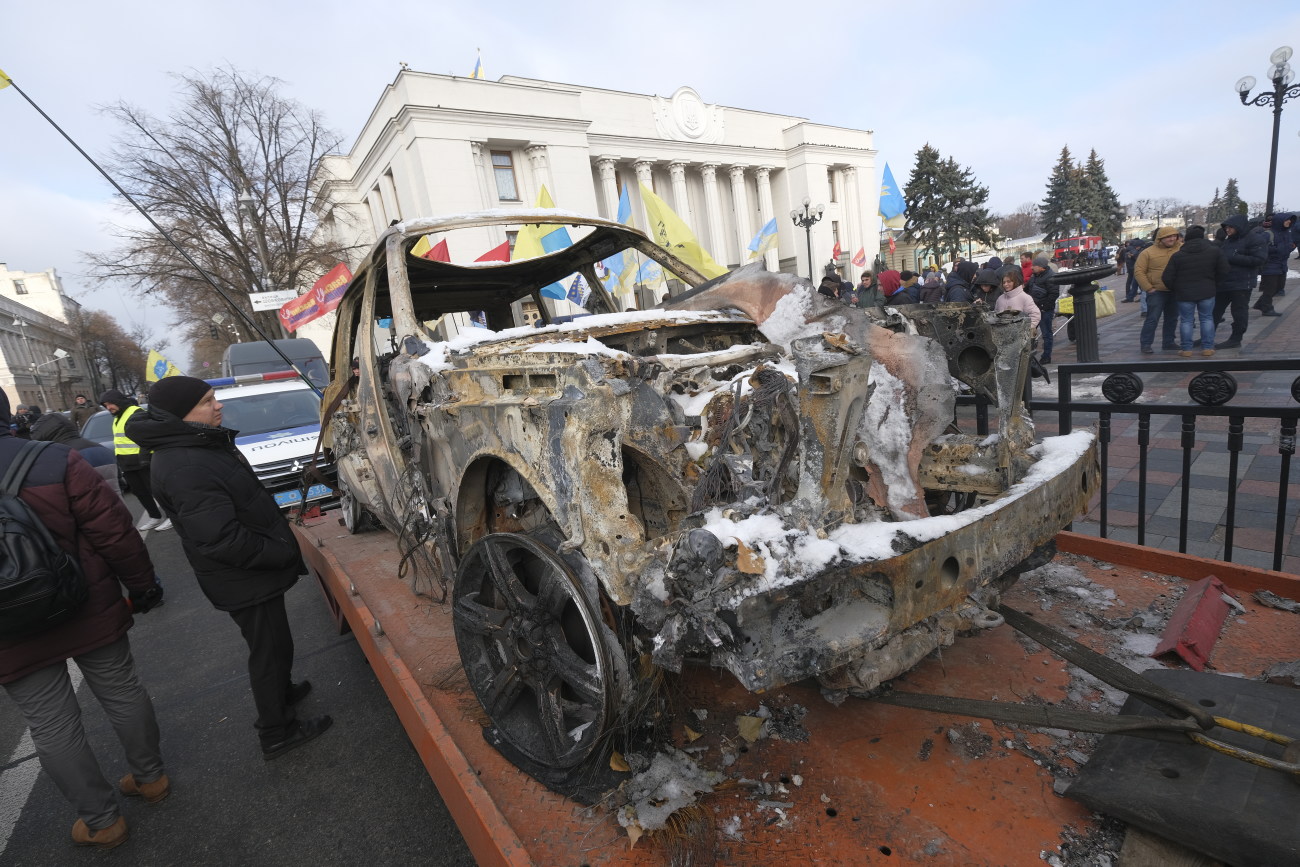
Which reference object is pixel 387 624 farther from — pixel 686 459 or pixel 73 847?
pixel 686 459

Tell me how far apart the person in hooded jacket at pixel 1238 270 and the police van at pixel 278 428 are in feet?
36.5

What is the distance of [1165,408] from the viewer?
9.12 ft

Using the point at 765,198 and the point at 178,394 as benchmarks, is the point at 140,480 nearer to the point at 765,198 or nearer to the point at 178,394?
the point at 178,394

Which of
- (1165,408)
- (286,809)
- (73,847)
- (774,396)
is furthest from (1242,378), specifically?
(73,847)

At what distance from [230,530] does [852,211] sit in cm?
4333

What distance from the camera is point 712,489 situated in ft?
5.36

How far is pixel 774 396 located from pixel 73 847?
329 centimetres

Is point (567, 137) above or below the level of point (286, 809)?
above

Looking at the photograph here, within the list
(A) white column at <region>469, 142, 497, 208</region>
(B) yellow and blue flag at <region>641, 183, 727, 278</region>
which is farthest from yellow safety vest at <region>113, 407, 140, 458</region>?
(A) white column at <region>469, 142, 497, 208</region>

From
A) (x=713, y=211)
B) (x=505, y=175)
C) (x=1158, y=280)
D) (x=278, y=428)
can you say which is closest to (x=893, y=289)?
(x=1158, y=280)

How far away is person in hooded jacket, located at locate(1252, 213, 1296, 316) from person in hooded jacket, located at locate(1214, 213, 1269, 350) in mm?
2160

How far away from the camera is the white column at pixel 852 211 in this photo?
129ft

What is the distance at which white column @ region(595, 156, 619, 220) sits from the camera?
1109 inches

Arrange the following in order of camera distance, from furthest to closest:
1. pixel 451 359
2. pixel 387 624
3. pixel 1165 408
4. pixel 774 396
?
pixel 387 624 < pixel 1165 408 < pixel 451 359 < pixel 774 396
